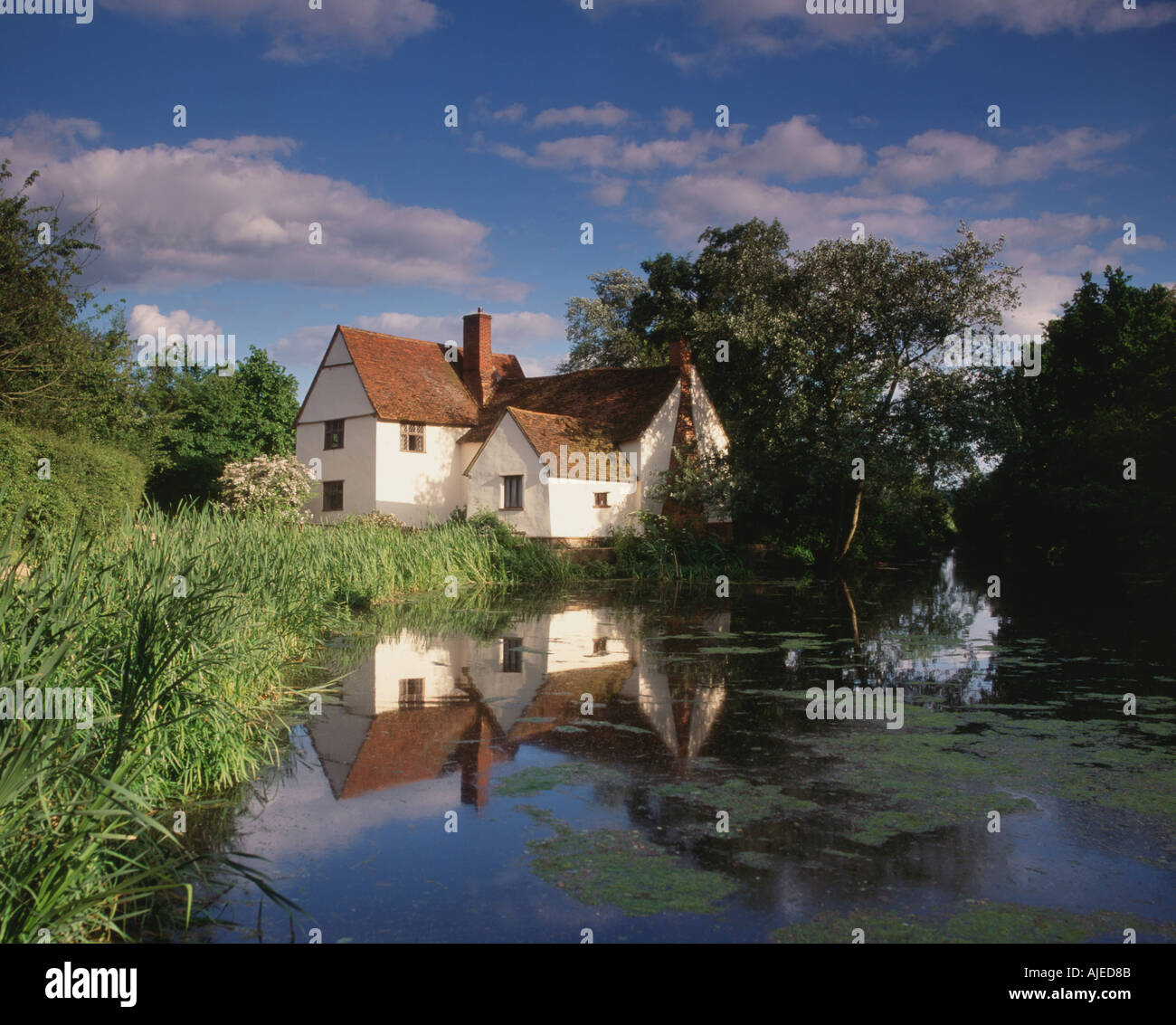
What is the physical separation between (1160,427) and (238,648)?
29320 millimetres

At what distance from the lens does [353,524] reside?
2303 centimetres

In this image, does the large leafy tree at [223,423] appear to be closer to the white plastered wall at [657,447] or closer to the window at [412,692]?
the white plastered wall at [657,447]

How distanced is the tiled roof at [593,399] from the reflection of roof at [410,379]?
122 cm

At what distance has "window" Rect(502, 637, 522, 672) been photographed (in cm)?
1188

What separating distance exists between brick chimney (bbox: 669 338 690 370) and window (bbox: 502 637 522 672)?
22.5 meters

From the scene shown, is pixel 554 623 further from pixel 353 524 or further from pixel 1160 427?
pixel 1160 427

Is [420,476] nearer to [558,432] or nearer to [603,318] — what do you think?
[558,432]

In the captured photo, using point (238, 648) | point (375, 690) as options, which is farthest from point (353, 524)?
point (238, 648)

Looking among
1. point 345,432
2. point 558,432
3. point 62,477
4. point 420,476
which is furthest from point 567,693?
point 345,432

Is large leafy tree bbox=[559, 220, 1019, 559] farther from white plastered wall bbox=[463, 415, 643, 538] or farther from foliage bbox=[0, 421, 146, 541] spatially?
foliage bbox=[0, 421, 146, 541]

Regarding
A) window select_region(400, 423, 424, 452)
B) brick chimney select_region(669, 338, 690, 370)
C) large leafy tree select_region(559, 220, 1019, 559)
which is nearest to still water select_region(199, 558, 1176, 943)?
large leafy tree select_region(559, 220, 1019, 559)

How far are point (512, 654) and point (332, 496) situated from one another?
83.7 ft

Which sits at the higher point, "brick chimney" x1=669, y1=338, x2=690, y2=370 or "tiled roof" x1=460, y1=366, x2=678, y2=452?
"brick chimney" x1=669, y1=338, x2=690, y2=370

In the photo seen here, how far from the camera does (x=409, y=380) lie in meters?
37.4
